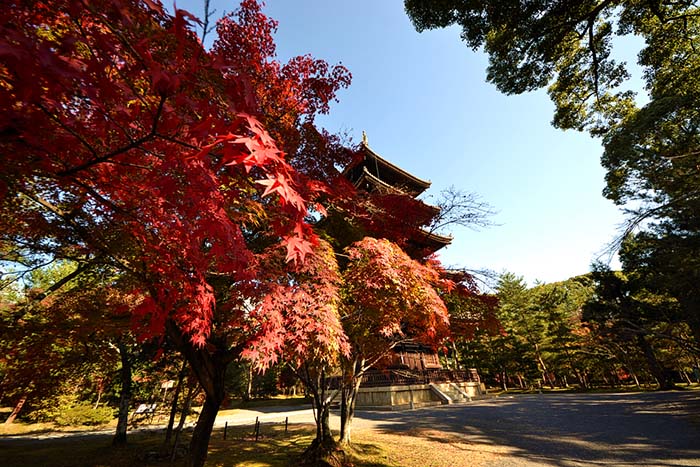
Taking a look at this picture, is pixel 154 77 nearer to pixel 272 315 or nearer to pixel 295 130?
pixel 272 315

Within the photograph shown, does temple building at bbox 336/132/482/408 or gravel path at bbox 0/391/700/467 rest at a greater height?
temple building at bbox 336/132/482/408

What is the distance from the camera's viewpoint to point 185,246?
11.9 feet

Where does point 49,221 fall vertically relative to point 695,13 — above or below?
below

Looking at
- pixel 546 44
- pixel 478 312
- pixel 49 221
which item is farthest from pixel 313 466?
pixel 546 44

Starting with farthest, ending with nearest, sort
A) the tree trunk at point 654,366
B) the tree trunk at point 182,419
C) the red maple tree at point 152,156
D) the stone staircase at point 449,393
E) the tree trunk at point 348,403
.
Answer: the tree trunk at point 654,366 < the stone staircase at point 449,393 < the tree trunk at point 348,403 < the tree trunk at point 182,419 < the red maple tree at point 152,156

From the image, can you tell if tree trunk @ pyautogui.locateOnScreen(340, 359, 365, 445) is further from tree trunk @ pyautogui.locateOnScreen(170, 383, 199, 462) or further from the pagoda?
the pagoda

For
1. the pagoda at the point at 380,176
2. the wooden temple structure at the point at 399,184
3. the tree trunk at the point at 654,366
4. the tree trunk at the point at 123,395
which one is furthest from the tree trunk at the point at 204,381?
the tree trunk at the point at 654,366

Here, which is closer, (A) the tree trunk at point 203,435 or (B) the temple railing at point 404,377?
(A) the tree trunk at point 203,435

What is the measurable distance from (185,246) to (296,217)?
239 cm

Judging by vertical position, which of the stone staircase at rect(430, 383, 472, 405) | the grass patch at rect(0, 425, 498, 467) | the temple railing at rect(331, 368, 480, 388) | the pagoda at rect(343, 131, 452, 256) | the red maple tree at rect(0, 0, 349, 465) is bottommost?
the grass patch at rect(0, 425, 498, 467)

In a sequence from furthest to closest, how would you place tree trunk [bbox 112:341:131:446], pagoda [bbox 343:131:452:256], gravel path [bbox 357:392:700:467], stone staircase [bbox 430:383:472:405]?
stone staircase [bbox 430:383:472:405] → pagoda [bbox 343:131:452:256] → tree trunk [bbox 112:341:131:446] → gravel path [bbox 357:392:700:467]

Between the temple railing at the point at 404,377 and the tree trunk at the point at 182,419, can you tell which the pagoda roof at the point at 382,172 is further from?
the tree trunk at the point at 182,419

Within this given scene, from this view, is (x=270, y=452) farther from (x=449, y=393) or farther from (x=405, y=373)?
(x=449, y=393)

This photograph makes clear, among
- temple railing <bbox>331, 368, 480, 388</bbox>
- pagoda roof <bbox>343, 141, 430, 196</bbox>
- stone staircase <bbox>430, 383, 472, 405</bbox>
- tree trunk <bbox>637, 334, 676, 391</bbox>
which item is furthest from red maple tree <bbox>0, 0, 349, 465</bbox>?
tree trunk <bbox>637, 334, 676, 391</bbox>
